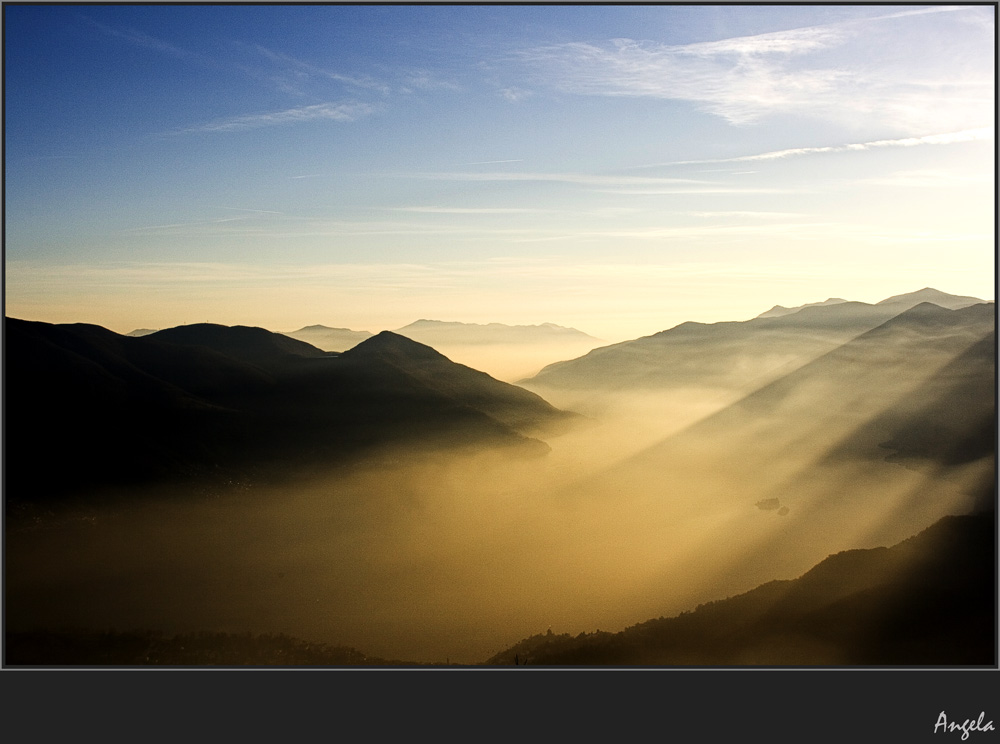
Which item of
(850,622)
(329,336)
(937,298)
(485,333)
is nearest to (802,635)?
(850,622)

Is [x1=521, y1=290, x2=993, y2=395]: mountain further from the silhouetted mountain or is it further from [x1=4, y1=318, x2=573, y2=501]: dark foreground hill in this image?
the silhouetted mountain

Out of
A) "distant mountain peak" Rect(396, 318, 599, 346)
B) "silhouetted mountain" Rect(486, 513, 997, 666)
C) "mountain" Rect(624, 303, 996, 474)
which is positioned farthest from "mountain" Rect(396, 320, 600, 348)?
"silhouetted mountain" Rect(486, 513, 997, 666)

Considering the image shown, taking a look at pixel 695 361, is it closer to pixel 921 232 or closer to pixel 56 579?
pixel 921 232

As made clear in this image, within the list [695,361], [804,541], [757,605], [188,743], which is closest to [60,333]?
[188,743]

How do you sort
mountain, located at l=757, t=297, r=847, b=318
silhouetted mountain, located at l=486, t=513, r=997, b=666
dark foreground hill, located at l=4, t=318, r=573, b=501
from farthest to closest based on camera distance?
mountain, located at l=757, t=297, r=847, b=318 → dark foreground hill, located at l=4, t=318, r=573, b=501 → silhouetted mountain, located at l=486, t=513, r=997, b=666

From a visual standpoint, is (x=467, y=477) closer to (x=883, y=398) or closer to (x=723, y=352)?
(x=723, y=352)

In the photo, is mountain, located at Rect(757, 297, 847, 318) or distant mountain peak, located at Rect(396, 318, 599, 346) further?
distant mountain peak, located at Rect(396, 318, 599, 346)
